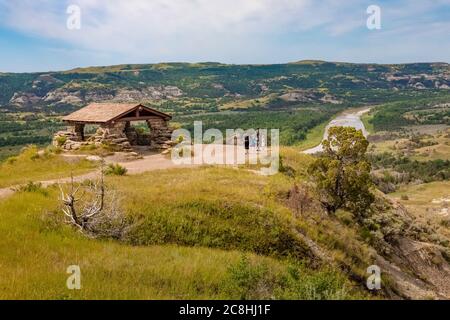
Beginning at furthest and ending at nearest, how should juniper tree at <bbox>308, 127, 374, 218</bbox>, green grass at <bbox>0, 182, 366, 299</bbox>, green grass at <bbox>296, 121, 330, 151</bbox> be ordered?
green grass at <bbox>296, 121, 330, 151</bbox>, juniper tree at <bbox>308, 127, 374, 218</bbox>, green grass at <bbox>0, 182, 366, 299</bbox>

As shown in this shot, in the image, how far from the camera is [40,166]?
→ 2695 cm

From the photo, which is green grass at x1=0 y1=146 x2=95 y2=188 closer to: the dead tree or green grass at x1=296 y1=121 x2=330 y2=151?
the dead tree

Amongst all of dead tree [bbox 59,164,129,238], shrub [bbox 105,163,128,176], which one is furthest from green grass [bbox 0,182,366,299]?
shrub [bbox 105,163,128,176]

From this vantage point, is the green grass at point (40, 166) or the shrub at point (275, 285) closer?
the shrub at point (275, 285)

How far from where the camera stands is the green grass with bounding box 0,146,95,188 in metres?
25.1

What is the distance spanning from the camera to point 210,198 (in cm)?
1780

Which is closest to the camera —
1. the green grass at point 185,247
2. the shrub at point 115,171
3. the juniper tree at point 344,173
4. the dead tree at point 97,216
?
the green grass at point 185,247

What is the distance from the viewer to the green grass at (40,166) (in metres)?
25.1

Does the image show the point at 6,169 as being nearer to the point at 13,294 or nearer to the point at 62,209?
the point at 62,209

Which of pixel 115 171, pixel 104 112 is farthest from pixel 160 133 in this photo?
pixel 115 171

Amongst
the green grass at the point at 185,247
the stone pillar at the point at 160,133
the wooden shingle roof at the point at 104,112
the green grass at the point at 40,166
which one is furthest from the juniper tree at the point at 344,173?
the stone pillar at the point at 160,133

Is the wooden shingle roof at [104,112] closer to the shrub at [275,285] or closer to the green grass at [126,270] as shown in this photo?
the green grass at [126,270]

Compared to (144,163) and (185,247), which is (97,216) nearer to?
(185,247)
